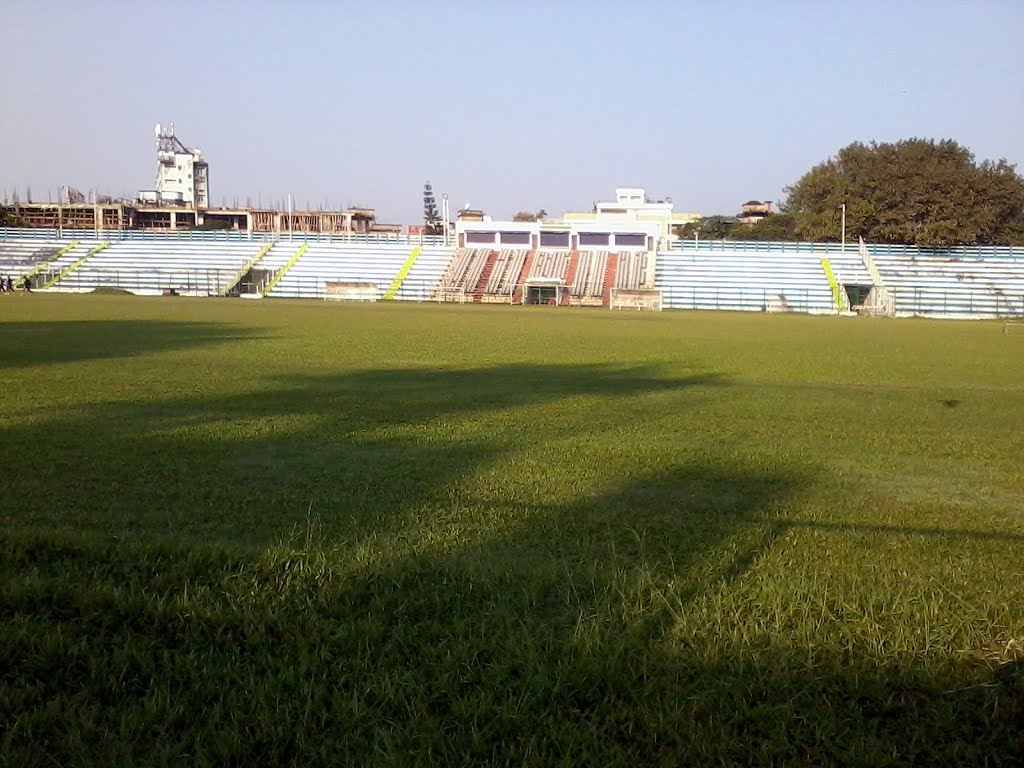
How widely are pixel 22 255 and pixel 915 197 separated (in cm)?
6002

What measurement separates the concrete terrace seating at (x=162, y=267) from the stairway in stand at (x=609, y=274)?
2301 cm

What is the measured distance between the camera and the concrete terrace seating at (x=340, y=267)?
57781mm

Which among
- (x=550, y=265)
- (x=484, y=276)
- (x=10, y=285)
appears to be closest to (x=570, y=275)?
(x=550, y=265)

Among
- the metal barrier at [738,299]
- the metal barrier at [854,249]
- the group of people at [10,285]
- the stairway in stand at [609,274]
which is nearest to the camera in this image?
the metal barrier at [738,299]

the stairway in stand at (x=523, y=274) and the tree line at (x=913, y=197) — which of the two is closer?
the stairway in stand at (x=523, y=274)

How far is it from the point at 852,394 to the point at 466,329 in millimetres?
15380

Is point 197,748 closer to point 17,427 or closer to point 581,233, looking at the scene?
point 17,427

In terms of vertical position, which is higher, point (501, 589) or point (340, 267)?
point (501, 589)

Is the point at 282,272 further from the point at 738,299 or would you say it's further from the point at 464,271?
the point at 738,299

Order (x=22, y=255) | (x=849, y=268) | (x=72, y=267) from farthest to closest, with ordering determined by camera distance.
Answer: (x=22, y=255) < (x=72, y=267) < (x=849, y=268)

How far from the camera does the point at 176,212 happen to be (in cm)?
10525

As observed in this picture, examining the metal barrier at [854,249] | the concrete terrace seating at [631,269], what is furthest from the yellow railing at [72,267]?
the metal barrier at [854,249]

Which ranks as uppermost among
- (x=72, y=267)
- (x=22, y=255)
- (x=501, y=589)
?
(x=501, y=589)

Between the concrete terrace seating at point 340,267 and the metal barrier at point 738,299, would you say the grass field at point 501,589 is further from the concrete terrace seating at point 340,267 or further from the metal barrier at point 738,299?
the concrete terrace seating at point 340,267
